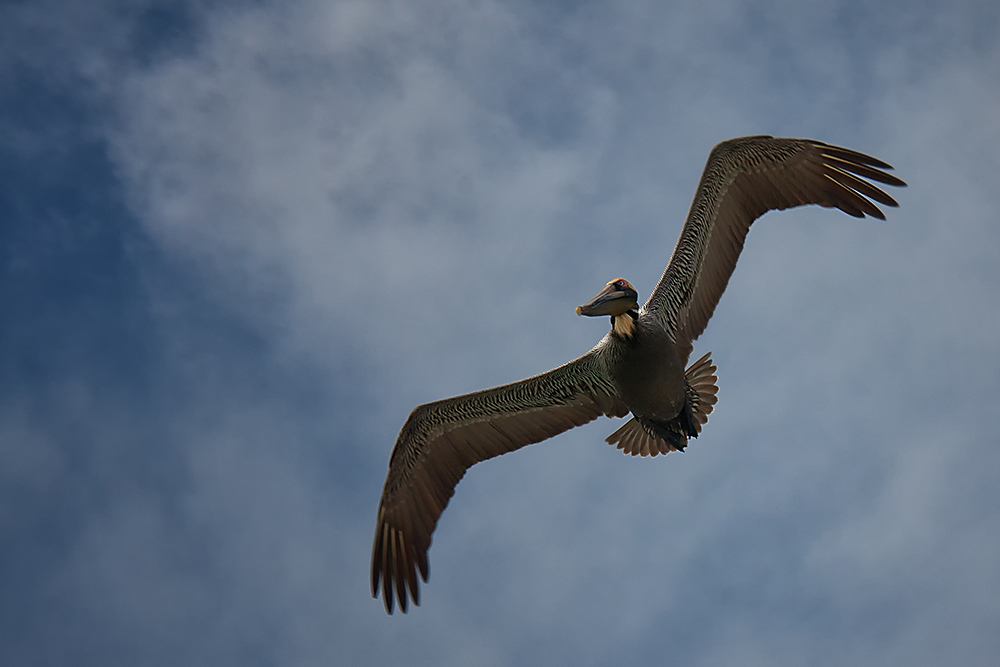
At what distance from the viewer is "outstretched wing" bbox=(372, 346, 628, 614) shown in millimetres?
10320

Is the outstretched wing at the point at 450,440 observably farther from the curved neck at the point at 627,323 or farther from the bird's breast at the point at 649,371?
the curved neck at the point at 627,323

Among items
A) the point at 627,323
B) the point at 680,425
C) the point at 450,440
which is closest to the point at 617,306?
the point at 627,323

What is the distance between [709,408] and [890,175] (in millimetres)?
3407

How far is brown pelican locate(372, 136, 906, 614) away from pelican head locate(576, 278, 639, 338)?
23cm

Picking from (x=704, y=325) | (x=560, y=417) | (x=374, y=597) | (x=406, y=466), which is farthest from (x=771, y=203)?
(x=374, y=597)

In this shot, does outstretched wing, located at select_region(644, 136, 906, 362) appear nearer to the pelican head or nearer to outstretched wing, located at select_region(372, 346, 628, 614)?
the pelican head

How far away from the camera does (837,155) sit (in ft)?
33.1

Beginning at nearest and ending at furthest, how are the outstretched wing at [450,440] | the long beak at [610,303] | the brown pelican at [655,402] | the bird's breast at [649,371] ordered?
1. the long beak at [610,303]
2. the bird's breast at [649,371]
3. the brown pelican at [655,402]
4. the outstretched wing at [450,440]

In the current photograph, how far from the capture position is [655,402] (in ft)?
→ 31.3

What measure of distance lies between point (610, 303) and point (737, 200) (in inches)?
101

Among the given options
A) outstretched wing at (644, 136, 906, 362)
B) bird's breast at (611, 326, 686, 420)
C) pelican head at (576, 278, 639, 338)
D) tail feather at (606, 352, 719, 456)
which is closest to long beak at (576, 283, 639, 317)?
pelican head at (576, 278, 639, 338)

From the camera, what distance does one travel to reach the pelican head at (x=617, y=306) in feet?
28.9

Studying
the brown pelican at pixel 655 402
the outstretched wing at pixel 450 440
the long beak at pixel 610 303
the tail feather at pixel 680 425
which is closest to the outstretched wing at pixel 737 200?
the brown pelican at pixel 655 402

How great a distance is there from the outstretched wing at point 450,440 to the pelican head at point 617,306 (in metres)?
0.98
